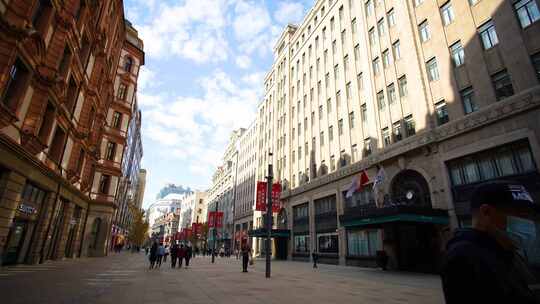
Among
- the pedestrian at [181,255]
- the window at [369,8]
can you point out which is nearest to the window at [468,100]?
the window at [369,8]

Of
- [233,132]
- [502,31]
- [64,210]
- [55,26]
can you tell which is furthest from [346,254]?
[233,132]

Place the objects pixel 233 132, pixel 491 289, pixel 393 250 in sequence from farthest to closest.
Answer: pixel 233 132 < pixel 393 250 < pixel 491 289

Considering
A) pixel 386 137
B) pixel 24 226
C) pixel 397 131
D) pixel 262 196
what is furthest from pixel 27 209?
pixel 397 131

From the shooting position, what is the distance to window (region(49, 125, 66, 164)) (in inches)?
782

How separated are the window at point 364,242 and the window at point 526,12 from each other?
694 inches

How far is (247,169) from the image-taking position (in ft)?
228

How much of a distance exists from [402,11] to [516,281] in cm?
2942

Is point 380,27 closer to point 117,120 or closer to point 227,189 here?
point 117,120

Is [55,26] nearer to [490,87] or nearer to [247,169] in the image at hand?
[490,87]

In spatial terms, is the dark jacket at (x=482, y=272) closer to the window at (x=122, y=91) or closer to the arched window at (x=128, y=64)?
the window at (x=122, y=91)

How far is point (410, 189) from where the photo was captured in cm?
2327

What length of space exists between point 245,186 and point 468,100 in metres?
53.1

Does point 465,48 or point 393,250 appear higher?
point 465,48

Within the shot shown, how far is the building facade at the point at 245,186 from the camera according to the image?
6197 cm
